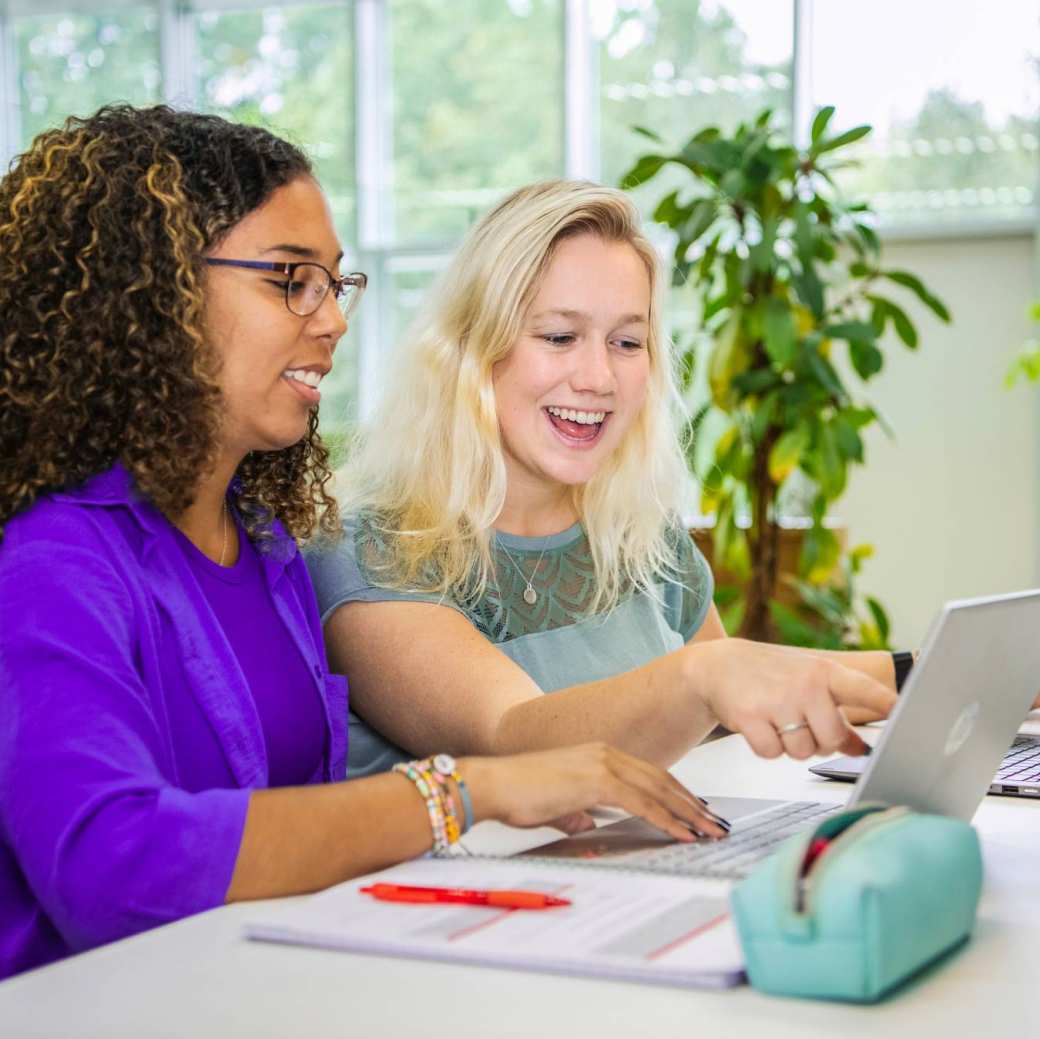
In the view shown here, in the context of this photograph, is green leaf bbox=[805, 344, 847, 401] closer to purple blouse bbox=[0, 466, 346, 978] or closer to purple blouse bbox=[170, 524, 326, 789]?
purple blouse bbox=[170, 524, 326, 789]

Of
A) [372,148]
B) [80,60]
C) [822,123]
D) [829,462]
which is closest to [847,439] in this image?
[829,462]

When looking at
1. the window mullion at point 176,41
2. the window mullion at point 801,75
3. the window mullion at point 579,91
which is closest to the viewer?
the window mullion at point 801,75

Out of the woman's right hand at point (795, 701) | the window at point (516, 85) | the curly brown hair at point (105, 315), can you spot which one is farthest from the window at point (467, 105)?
the woman's right hand at point (795, 701)

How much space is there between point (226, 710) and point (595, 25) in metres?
6.02

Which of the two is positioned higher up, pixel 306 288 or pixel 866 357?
pixel 306 288

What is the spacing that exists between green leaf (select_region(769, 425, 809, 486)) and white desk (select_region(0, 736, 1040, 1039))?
9.77 ft

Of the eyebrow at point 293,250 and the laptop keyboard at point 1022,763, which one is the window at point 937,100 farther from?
the eyebrow at point 293,250

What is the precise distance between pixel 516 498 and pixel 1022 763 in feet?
2.38

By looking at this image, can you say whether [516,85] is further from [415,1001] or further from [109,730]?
[415,1001]

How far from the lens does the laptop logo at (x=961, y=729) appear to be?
117 centimetres

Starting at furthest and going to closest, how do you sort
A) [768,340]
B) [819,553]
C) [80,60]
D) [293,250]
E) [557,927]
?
1. [80,60]
2. [819,553]
3. [768,340]
4. [293,250]
5. [557,927]

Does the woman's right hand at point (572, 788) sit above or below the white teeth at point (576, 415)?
below

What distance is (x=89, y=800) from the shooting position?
1.13 metres

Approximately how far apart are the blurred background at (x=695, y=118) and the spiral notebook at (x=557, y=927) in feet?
15.0
